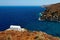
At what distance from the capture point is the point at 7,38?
14.4 m

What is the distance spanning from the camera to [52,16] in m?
89.2

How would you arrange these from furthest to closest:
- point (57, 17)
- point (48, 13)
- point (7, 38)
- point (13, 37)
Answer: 1. point (48, 13)
2. point (57, 17)
3. point (13, 37)
4. point (7, 38)

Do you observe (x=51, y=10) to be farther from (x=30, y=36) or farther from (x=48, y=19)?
(x=30, y=36)

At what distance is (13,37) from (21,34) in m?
0.99

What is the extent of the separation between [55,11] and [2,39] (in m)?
80.3

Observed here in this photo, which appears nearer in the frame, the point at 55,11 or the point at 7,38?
the point at 7,38

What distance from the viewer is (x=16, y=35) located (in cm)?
1595

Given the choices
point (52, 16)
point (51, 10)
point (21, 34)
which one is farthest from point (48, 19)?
point (21, 34)

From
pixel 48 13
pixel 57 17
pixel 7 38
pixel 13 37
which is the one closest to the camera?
pixel 7 38

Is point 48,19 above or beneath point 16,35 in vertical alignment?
beneath

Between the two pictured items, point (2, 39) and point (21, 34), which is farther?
point (21, 34)

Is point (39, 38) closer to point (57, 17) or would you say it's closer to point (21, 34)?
point (21, 34)

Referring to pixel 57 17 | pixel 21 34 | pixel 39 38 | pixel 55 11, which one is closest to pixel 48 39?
pixel 39 38

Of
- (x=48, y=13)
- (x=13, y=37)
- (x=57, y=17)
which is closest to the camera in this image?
(x=13, y=37)
